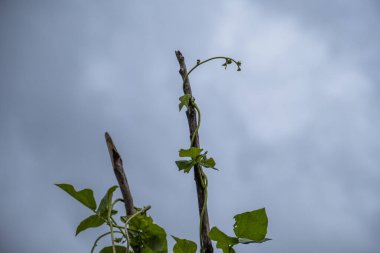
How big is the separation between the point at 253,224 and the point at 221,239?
11 cm

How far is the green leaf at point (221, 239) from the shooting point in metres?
1.21

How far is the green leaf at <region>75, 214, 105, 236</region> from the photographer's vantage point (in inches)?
48.6

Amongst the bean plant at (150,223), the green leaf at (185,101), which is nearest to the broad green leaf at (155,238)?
the bean plant at (150,223)

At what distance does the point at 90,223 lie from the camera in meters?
1.25

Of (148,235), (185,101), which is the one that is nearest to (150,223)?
(148,235)

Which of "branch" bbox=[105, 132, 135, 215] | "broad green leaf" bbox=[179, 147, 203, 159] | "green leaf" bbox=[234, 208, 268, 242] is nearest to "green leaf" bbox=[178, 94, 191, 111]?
"broad green leaf" bbox=[179, 147, 203, 159]

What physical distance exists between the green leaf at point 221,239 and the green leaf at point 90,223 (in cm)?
Answer: 36

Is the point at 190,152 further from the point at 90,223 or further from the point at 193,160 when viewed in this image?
the point at 90,223

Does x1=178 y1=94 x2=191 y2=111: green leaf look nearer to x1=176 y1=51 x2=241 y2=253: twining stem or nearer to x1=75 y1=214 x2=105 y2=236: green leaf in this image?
x1=176 y1=51 x2=241 y2=253: twining stem

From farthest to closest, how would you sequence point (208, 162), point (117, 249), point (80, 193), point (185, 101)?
point (185, 101)
point (208, 162)
point (117, 249)
point (80, 193)

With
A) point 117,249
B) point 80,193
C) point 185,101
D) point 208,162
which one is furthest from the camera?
point 185,101

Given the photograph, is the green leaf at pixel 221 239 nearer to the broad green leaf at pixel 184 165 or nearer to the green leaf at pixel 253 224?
the green leaf at pixel 253 224

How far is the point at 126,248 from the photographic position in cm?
125

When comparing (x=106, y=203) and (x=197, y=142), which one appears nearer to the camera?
(x=106, y=203)
